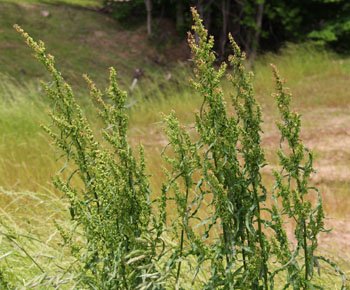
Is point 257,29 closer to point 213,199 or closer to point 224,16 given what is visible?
point 224,16

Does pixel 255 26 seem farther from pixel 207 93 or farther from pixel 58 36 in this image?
pixel 207 93

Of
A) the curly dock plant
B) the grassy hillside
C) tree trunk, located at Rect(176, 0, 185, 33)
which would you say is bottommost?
the grassy hillside

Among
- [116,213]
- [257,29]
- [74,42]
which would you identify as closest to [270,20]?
[257,29]

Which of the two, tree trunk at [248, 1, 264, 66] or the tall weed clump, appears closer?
the tall weed clump

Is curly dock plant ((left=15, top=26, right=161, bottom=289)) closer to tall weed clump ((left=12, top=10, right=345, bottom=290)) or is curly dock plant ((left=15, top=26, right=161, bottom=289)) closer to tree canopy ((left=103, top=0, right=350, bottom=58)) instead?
tall weed clump ((left=12, top=10, right=345, bottom=290))

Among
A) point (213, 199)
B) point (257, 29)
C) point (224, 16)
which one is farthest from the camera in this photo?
point (257, 29)

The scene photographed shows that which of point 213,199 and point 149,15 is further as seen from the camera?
point 149,15

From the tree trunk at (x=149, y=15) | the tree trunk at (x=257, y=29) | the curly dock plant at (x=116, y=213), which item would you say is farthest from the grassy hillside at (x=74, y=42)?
the curly dock plant at (x=116, y=213)

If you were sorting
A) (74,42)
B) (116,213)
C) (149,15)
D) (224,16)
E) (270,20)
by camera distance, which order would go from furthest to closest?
(149,15)
(74,42)
(270,20)
(224,16)
(116,213)

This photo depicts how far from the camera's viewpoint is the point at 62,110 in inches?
95.5

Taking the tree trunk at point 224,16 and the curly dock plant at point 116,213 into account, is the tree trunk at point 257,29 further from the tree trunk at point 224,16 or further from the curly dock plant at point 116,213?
the curly dock plant at point 116,213

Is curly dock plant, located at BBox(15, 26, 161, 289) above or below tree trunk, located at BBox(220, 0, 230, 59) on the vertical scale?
above

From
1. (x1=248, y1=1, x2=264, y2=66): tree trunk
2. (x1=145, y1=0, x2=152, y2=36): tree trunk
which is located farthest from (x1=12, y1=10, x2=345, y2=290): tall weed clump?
(x1=145, y1=0, x2=152, y2=36): tree trunk

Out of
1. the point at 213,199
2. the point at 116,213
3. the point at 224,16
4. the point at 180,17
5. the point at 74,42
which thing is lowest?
the point at 74,42
